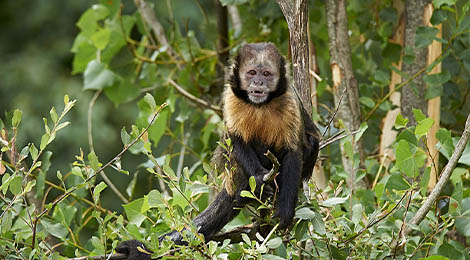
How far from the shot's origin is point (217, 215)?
3.35 m

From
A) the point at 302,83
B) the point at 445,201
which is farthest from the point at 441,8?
the point at 302,83

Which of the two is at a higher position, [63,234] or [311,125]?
[311,125]

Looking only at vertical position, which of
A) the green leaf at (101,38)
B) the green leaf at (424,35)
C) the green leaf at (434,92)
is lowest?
the green leaf at (434,92)

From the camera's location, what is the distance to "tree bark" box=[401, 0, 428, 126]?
4320 millimetres

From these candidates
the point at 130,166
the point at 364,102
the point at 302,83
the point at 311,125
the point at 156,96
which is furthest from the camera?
the point at 130,166

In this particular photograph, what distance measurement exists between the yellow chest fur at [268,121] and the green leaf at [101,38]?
4.95ft

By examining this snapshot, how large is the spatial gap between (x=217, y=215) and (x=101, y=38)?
1951 mm

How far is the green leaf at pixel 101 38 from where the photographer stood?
15.7 feet

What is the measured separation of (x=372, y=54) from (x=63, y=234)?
2.46 meters

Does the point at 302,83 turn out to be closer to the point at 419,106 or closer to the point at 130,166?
the point at 419,106

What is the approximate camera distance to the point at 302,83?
3.17m

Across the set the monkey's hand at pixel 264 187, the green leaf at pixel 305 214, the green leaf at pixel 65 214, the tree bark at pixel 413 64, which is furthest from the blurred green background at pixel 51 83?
the green leaf at pixel 305 214

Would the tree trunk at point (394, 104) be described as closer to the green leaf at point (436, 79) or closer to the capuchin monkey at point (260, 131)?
the green leaf at point (436, 79)

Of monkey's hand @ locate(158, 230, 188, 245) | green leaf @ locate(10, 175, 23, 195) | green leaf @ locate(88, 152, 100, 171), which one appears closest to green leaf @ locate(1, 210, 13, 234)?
green leaf @ locate(10, 175, 23, 195)
